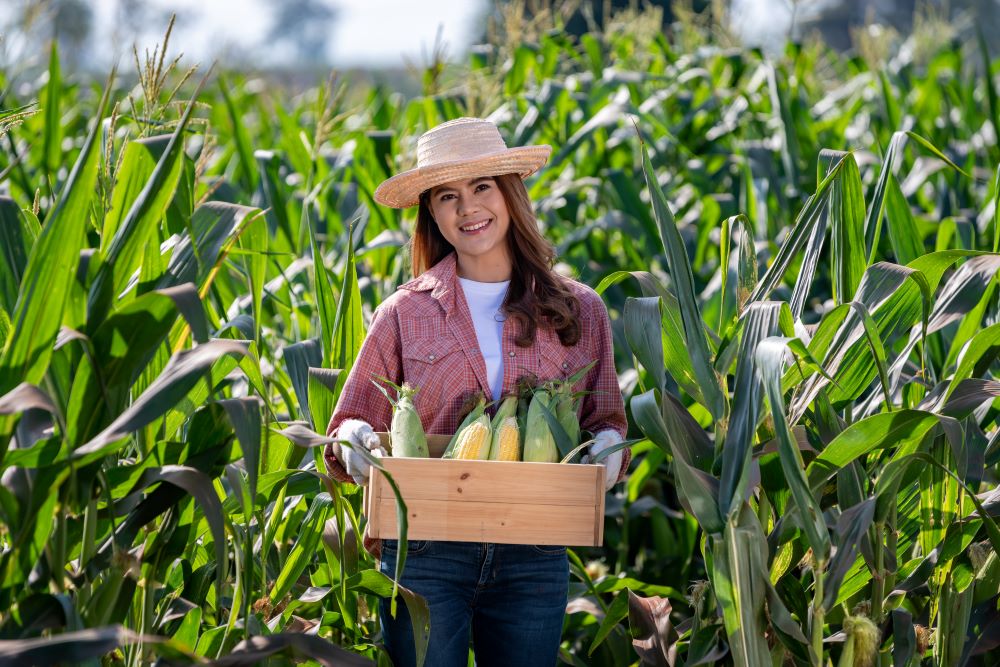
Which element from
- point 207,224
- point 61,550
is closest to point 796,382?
point 207,224

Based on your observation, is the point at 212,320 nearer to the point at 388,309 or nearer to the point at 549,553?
the point at 388,309

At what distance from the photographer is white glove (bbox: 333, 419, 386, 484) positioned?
1.88 metres

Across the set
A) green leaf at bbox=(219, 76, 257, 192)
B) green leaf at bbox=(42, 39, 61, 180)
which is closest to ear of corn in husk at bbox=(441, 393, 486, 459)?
green leaf at bbox=(42, 39, 61, 180)

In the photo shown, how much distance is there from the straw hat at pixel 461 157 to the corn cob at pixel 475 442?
1.72 ft

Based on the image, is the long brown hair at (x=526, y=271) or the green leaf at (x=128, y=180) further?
the long brown hair at (x=526, y=271)

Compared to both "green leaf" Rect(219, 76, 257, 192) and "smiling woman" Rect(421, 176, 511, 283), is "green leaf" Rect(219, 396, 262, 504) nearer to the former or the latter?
"smiling woman" Rect(421, 176, 511, 283)

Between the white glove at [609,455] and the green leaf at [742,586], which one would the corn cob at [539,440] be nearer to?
the white glove at [609,455]

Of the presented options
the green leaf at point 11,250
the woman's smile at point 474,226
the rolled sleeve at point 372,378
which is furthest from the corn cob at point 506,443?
the green leaf at point 11,250

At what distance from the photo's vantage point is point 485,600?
2.06 m

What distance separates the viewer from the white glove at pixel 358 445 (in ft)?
6.17

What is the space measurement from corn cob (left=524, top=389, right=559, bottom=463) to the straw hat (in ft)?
1.68

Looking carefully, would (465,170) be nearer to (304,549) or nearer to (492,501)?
(492,501)

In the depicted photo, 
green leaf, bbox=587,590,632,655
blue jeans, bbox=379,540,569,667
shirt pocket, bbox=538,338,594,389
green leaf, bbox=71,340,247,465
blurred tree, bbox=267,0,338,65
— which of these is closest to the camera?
green leaf, bbox=71,340,247,465

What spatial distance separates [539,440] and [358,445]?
12.4 inches
